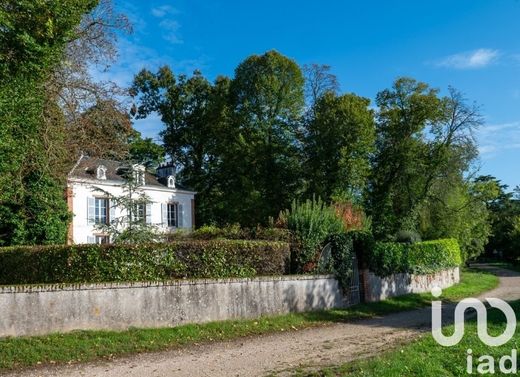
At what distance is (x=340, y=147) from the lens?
3856 cm

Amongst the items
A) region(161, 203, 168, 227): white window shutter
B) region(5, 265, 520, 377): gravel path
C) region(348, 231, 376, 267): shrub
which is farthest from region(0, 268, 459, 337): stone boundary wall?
region(161, 203, 168, 227): white window shutter

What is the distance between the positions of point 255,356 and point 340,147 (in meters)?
29.5

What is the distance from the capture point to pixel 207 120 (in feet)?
153

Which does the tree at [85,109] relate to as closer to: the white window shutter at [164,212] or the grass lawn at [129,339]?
the grass lawn at [129,339]

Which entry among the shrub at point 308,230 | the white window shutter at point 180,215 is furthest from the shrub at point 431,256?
the white window shutter at point 180,215

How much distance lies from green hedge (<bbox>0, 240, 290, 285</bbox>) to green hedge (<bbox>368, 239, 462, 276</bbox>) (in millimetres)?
6269

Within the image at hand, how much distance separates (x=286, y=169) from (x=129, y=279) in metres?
28.3

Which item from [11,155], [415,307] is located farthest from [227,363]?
[415,307]

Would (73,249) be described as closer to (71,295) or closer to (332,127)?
(71,295)

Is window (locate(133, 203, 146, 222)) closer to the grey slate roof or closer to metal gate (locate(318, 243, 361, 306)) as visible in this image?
metal gate (locate(318, 243, 361, 306))

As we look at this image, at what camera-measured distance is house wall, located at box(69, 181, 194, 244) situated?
35.8m

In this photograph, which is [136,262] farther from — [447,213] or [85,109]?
[447,213]

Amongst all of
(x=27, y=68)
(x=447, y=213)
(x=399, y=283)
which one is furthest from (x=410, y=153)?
(x=27, y=68)

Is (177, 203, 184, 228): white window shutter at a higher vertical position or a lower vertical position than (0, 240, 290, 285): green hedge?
higher
